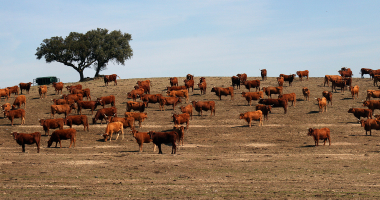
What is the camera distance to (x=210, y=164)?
1833cm

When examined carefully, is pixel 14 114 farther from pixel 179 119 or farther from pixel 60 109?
pixel 179 119

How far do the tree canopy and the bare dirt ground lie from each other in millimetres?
38457

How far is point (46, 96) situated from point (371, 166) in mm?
38209

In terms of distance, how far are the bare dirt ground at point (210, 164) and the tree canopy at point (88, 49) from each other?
3846cm

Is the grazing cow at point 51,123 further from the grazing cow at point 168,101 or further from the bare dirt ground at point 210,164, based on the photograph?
the grazing cow at point 168,101

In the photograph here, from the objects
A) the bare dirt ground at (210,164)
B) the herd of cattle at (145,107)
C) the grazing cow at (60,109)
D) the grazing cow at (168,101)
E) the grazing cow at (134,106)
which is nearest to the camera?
the bare dirt ground at (210,164)

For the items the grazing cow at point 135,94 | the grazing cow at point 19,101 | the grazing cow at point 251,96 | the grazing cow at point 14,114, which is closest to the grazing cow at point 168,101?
the grazing cow at point 135,94

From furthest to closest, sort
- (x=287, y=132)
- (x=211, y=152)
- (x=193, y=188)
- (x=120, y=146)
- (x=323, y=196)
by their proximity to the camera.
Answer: (x=287, y=132) < (x=120, y=146) < (x=211, y=152) < (x=193, y=188) < (x=323, y=196)

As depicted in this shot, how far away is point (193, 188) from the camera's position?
13.9 meters

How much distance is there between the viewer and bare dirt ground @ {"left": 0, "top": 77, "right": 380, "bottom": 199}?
44.2ft

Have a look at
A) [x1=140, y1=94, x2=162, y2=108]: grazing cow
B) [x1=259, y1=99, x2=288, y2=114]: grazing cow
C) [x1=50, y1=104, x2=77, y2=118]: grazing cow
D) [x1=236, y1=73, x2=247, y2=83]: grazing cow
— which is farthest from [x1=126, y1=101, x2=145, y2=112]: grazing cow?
[x1=236, y1=73, x2=247, y2=83]: grazing cow

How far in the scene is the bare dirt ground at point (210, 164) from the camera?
44.2 ft

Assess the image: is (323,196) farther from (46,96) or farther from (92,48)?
(92,48)

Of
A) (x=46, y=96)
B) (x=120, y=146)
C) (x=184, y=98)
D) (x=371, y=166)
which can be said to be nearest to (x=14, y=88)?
(x=46, y=96)
